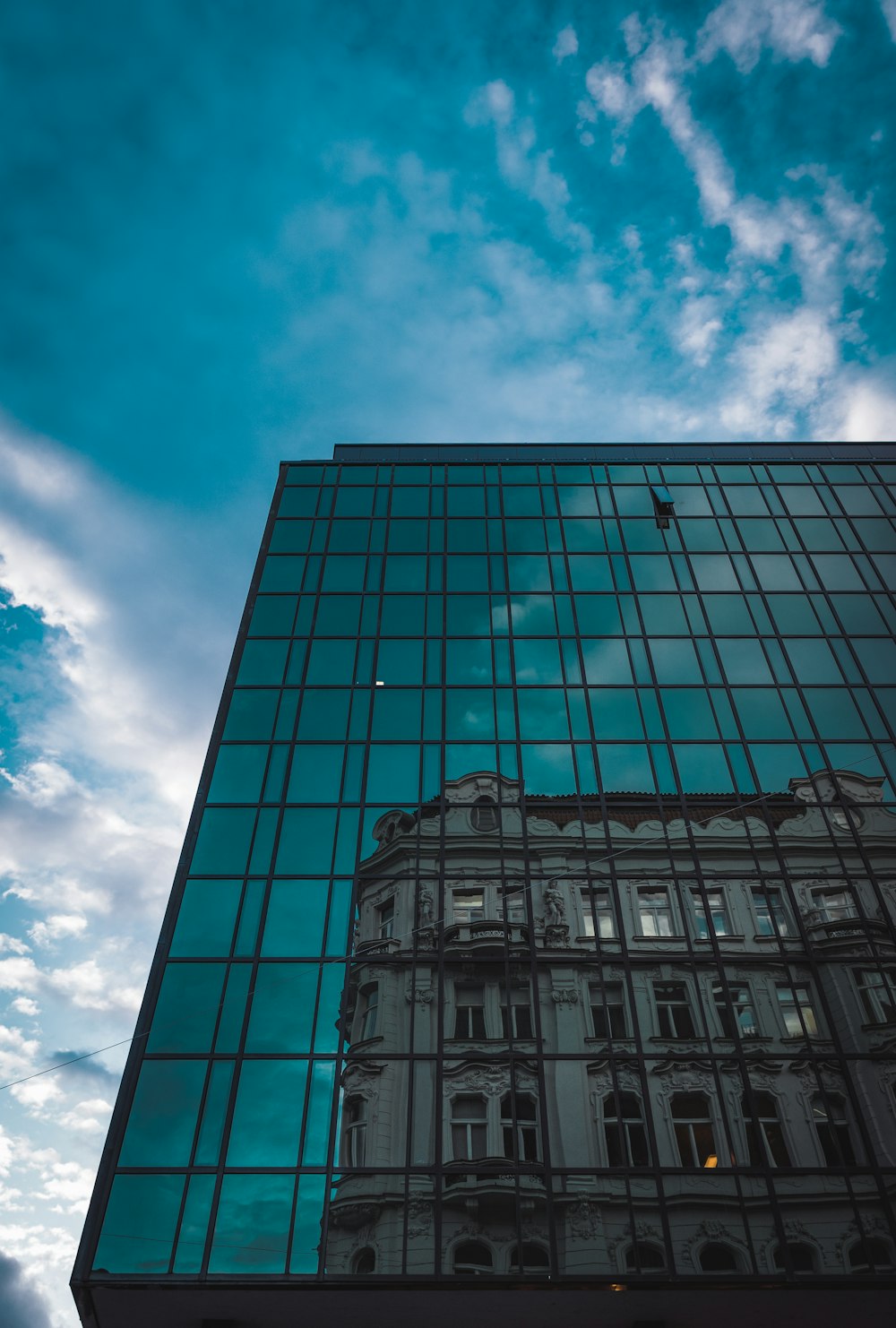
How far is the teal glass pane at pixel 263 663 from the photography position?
28.9 metres

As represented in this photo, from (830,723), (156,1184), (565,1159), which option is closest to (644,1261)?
(565,1159)

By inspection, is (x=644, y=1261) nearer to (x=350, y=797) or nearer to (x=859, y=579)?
(x=350, y=797)

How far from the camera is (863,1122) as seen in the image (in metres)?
19.0

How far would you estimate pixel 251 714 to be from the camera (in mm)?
27750

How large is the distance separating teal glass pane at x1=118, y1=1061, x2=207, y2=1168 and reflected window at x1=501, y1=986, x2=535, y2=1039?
726 cm

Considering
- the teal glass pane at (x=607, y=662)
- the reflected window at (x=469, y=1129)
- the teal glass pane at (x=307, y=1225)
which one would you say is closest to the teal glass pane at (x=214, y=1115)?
the teal glass pane at (x=307, y=1225)

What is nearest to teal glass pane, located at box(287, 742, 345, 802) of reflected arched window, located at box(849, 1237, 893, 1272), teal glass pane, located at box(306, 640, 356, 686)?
teal glass pane, located at box(306, 640, 356, 686)

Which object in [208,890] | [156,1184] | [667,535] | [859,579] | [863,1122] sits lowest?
[156,1184]

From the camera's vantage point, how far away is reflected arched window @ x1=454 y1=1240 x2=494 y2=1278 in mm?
17297

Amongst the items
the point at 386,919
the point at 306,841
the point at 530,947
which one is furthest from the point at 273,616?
the point at 530,947

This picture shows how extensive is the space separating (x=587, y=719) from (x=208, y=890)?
12531 millimetres

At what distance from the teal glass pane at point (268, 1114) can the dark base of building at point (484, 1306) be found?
236cm

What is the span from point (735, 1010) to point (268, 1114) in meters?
11.4

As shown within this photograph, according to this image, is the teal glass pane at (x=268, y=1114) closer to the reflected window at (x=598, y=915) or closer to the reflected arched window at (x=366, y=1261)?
the reflected arched window at (x=366, y=1261)
